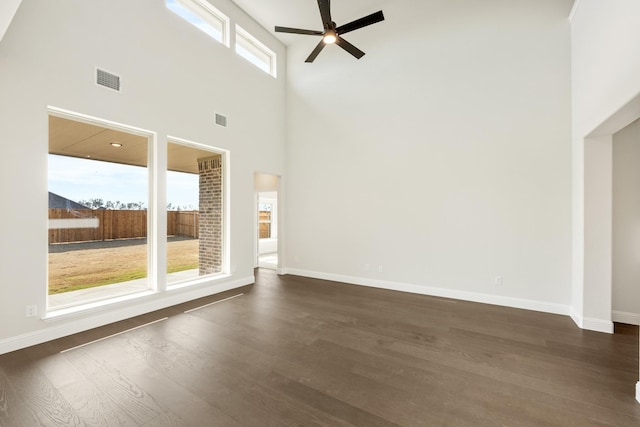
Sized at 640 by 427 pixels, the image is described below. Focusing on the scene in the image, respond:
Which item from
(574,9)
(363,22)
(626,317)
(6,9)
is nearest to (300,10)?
(363,22)

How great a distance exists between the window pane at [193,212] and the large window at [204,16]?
2171mm

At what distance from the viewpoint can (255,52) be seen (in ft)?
19.7

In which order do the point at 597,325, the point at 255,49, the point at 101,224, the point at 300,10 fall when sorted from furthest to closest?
the point at 255,49
the point at 300,10
the point at 101,224
the point at 597,325

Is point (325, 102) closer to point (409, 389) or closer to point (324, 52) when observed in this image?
point (324, 52)

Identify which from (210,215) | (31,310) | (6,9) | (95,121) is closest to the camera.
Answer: (6,9)

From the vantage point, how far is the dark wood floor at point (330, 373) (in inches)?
74.7

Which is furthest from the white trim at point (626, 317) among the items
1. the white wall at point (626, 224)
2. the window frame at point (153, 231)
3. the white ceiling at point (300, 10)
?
the white ceiling at point (300, 10)

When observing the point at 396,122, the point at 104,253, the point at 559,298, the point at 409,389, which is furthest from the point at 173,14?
the point at 559,298

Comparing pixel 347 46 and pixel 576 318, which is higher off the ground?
pixel 347 46

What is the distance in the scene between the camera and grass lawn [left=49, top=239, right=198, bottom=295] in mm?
3263

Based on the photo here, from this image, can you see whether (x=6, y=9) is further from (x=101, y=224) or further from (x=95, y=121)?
(x=101, y=224)

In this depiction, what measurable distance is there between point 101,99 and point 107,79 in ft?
0.94

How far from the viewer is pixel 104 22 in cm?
343

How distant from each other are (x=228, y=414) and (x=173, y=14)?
17.6 feet
